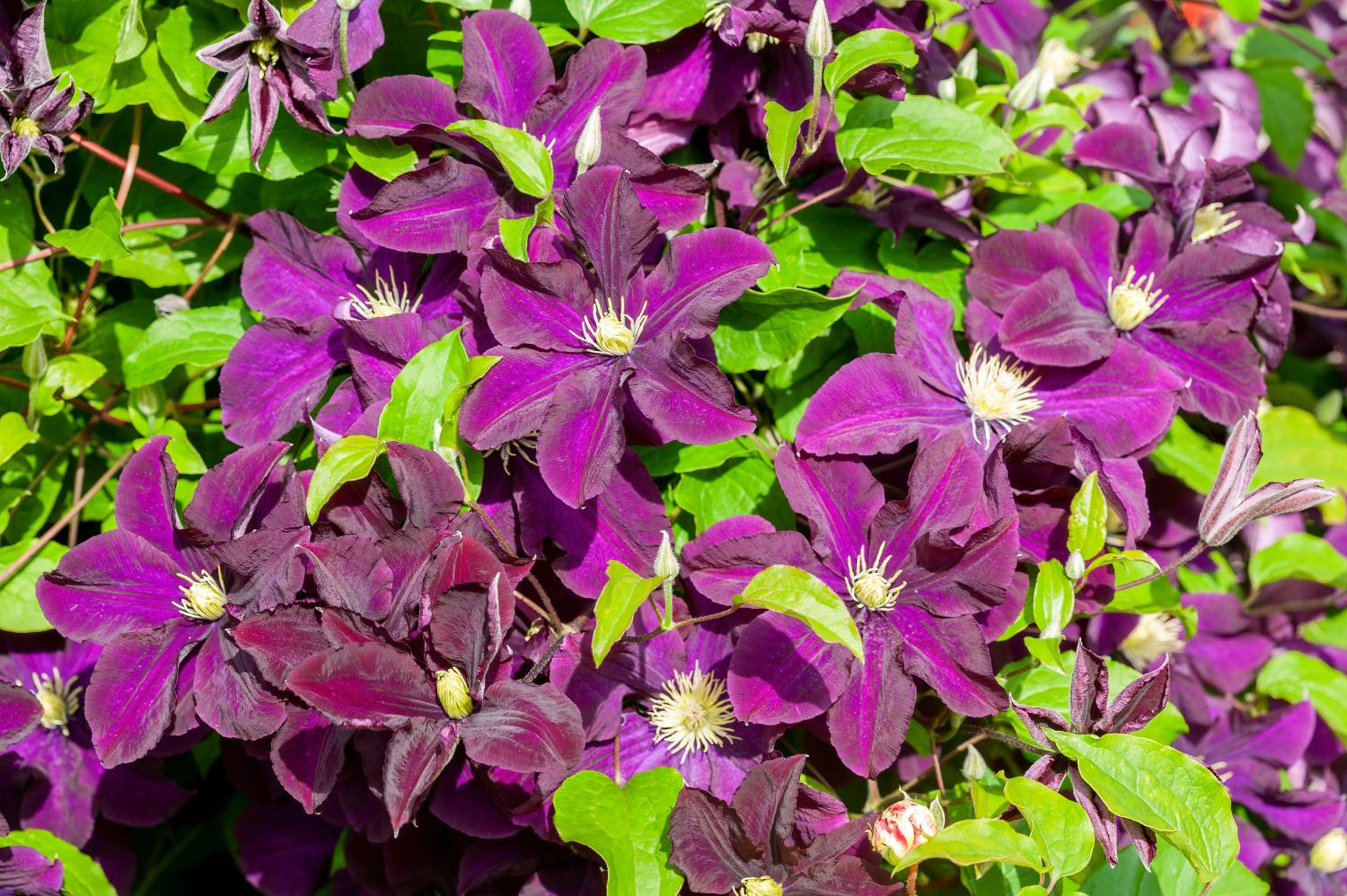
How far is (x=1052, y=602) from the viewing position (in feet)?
3.08

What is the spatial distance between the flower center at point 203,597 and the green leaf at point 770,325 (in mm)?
474

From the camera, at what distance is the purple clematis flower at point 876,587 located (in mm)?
895

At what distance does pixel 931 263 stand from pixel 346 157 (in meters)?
0.61

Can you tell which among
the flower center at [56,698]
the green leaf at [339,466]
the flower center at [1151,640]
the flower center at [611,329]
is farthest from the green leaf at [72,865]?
the flower center at [1151,640]

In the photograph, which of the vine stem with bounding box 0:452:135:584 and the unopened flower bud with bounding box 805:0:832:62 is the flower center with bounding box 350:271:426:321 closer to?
the vine stem with bounding box 0:452:135:584

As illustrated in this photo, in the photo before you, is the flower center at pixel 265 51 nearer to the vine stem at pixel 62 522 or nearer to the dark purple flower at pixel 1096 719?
the vine stem at pixel 62 522

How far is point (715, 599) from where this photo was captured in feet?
3.00

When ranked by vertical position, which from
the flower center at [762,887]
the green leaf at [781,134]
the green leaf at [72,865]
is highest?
the green leaf at [781,134]

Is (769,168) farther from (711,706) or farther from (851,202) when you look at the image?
(711,706)

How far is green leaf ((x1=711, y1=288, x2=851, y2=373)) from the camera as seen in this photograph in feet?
3.14

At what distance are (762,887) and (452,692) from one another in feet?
0.92

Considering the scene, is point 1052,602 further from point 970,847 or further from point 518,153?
point 518,153

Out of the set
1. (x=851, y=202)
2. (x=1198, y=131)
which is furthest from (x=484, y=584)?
Answer: (x=1198, y=131)

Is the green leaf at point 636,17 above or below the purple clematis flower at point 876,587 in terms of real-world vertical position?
above
